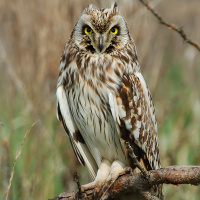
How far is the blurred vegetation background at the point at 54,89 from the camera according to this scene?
5.03m

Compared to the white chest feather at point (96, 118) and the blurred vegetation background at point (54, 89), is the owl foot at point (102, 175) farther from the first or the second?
the blurred vegetation background at point (54, 89)

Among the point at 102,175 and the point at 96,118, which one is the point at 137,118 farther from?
the point at 102,175

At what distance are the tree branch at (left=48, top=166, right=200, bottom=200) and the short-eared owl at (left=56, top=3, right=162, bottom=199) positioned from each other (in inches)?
9.5

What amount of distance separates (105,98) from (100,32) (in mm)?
437

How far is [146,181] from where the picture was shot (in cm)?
265

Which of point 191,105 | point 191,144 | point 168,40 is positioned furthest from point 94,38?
point 168,40

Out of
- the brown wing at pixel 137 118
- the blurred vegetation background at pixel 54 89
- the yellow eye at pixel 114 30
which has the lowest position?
the brown wing at pixel 137 118

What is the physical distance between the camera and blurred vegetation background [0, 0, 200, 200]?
503 centimetres

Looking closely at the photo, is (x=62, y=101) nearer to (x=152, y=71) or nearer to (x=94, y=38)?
(x=94, y=38)

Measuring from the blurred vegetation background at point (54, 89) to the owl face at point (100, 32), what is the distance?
1407 millimetres

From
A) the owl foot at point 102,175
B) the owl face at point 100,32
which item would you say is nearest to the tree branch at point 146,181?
the owl foot at point 102,175

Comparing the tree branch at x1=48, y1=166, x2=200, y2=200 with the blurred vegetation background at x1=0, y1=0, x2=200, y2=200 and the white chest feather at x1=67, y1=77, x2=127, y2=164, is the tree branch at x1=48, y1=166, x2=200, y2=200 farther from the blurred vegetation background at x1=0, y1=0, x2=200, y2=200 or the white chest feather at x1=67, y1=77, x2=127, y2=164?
the blurred vegetation background at x1=0, y1=0, x2=200, y2=200

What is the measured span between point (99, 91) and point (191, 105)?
260 centimetres

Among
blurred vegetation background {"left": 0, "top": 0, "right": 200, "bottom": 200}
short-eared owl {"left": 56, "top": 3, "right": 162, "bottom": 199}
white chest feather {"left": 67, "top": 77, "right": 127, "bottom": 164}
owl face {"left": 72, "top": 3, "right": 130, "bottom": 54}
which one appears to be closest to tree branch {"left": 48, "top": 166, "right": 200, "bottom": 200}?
short-eared owl {"left": 56, "top": 3, "right": 162, "bottom": 199}
